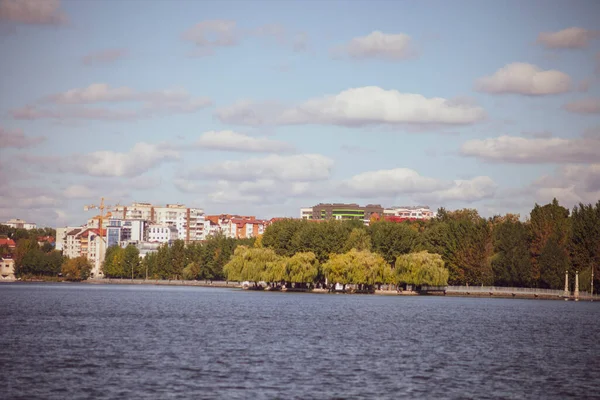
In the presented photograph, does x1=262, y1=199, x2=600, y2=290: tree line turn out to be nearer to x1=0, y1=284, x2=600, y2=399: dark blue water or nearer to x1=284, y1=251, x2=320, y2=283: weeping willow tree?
x1=284, y1=251, x2=320, y2=283: weeping willow tree

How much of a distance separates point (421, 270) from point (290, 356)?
8376cm

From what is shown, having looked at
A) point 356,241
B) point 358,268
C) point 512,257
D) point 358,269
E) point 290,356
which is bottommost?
point 290,356

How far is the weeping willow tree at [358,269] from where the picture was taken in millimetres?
127875

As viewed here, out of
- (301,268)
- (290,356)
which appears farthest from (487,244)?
(290,356)

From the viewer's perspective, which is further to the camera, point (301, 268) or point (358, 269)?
point (301, 268)

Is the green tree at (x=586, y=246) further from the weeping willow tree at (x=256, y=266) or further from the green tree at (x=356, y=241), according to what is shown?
the weeping willow tree at (x=256, y=266)

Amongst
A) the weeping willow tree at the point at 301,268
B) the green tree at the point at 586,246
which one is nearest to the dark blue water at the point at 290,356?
the green tree at the point at 586,246

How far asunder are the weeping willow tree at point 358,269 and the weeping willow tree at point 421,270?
2.17 metres

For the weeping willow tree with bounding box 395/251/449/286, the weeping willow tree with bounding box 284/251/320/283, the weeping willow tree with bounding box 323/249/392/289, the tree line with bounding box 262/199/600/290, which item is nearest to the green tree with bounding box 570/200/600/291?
the tree line with bounding box 262/199/600/290

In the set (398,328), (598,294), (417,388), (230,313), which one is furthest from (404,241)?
(417,388)

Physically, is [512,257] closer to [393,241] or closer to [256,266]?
[393,241]

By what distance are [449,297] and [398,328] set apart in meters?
72.6

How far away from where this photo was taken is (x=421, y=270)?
127812 millimetres

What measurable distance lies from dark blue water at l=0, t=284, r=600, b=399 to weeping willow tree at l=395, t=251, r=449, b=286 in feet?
152
